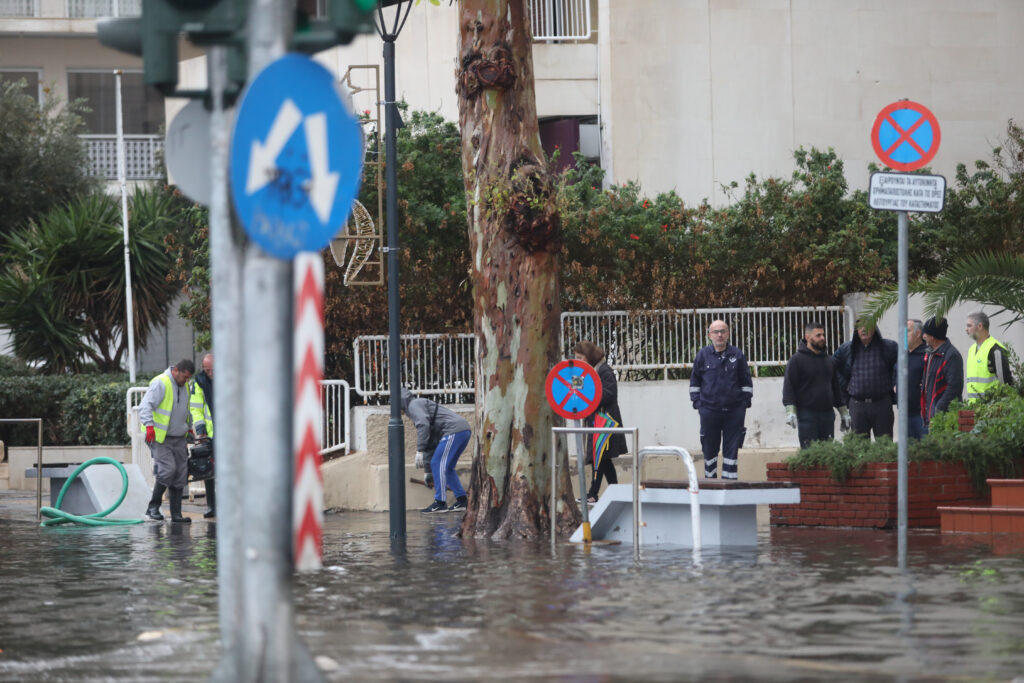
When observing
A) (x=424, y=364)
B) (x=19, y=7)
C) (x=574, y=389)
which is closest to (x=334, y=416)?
(x=424, y=364)

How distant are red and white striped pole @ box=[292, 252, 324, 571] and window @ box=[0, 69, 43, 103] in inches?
1307

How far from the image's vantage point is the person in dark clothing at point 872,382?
1647cm

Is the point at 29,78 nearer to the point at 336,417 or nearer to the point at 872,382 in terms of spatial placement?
the point at 336,417

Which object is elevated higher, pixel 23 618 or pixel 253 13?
pixel 253 13

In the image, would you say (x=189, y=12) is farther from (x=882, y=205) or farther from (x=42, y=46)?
(x=42, y=46)

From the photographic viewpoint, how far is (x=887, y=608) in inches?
342

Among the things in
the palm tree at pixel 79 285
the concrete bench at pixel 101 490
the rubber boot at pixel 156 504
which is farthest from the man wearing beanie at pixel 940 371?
the palm tree at pixel 79 285

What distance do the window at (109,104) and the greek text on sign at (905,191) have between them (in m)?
29.0

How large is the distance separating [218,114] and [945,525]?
918 cm

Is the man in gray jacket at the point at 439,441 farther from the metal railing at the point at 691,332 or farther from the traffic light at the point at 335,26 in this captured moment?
the traffic light at the point at 335,26

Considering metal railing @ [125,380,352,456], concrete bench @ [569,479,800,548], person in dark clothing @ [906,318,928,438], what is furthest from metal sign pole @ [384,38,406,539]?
person in dark clothing @ [906,318,928,438]

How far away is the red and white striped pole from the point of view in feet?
18.4

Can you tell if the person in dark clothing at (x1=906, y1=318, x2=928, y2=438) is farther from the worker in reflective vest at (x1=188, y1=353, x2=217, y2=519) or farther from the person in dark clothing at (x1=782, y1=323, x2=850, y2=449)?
the worker in reflective vest at (x1=188, y1=353, x2=217, y2=519)

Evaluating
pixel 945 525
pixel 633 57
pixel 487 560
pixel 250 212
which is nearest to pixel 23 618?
pixel 487 560
